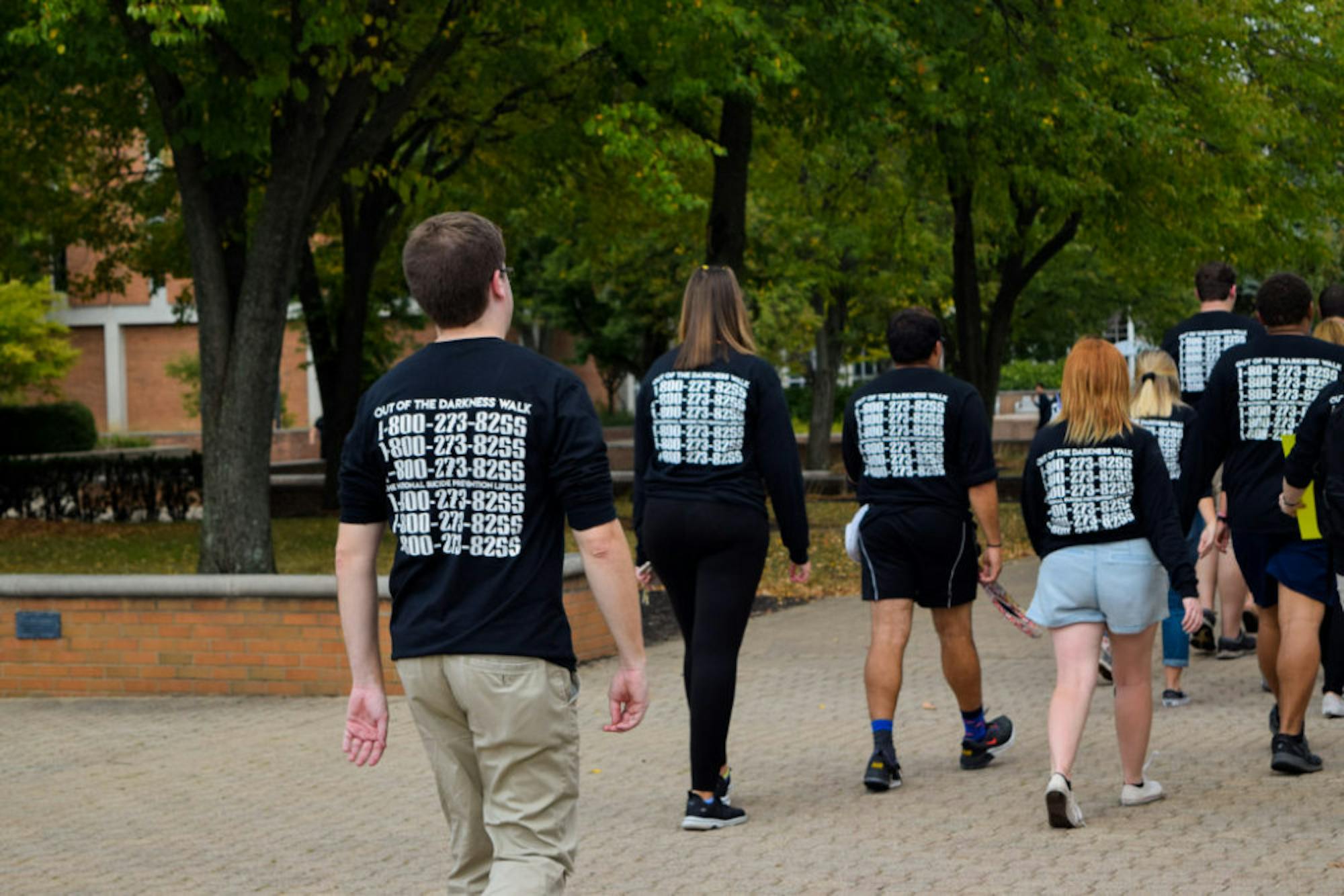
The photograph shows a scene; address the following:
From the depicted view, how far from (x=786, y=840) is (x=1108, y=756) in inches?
74.4

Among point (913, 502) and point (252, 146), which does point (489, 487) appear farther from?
point (252, 146)

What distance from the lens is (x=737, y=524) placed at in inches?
248

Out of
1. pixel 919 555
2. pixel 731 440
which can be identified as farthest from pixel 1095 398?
pixel 731 440

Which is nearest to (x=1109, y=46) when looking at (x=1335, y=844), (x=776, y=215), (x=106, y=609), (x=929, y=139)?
(x=929, y=139)

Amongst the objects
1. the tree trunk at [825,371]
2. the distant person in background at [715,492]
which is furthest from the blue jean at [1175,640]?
the tree trunk at [825,371]

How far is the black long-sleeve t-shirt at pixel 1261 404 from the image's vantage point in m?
7.48

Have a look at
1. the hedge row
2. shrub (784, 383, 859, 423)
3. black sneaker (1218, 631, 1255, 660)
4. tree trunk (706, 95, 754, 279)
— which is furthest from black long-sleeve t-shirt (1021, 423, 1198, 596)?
shrub (784, 383, 859, 423)

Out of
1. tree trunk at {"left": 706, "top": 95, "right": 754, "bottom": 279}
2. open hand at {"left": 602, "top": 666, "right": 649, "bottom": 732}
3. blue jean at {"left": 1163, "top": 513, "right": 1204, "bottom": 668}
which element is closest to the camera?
open hand at {"left": 602, "top": 666, "right": 649, "bottom": 732}

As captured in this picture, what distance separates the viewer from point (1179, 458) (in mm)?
8016

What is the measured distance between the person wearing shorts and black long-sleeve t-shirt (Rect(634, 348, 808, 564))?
2.09ft

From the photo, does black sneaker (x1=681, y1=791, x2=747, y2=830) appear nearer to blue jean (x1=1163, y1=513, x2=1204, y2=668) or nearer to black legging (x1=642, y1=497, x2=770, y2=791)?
black legging (x1=642, y1=497, x2=770, y2=791)

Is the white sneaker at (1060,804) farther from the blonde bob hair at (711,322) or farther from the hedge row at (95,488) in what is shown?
the hedge row at (95,488)

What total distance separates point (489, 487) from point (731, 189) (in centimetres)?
1405

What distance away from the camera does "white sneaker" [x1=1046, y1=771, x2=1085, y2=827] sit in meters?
6.11
